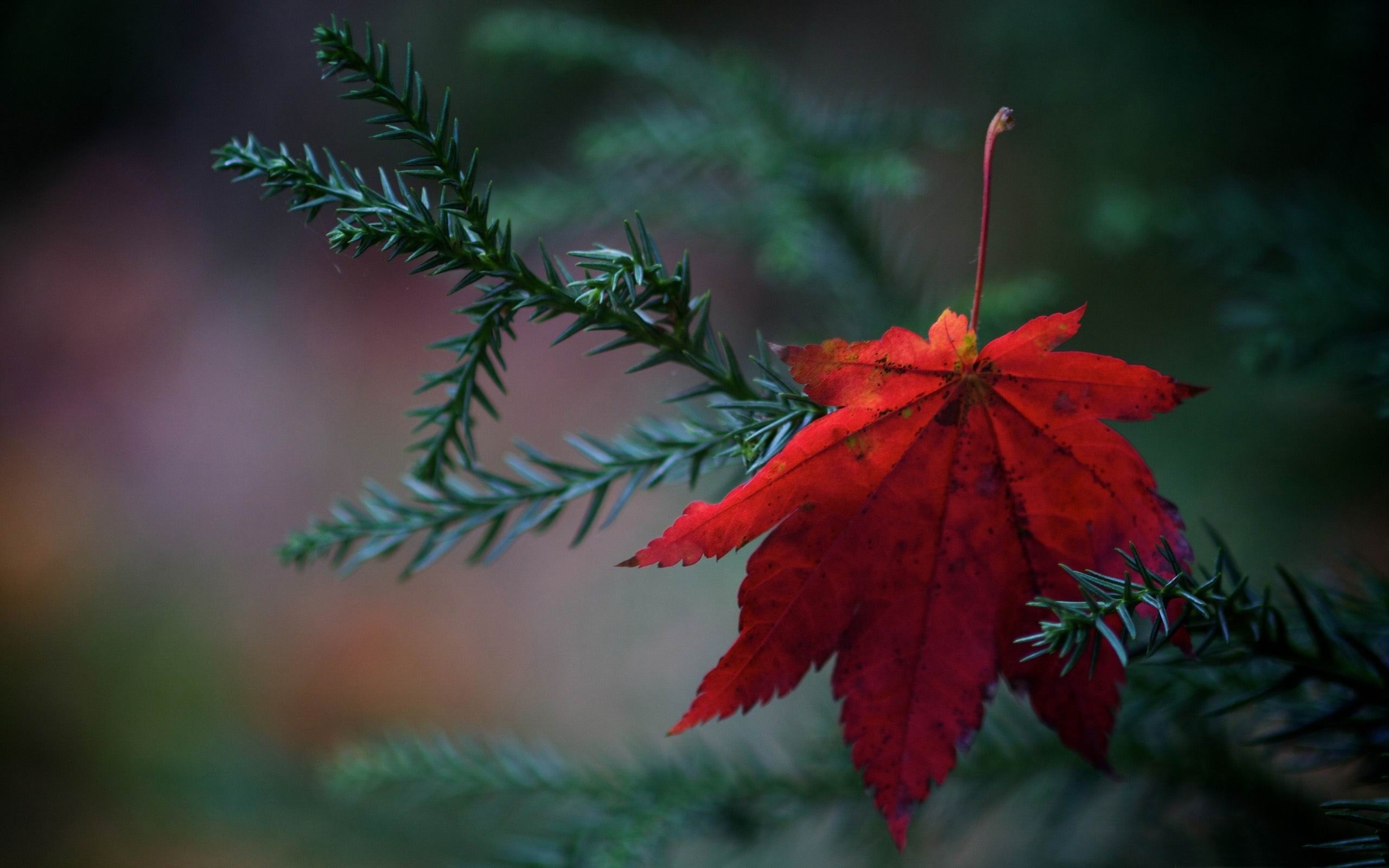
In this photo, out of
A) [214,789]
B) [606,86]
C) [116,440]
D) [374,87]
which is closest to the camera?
[374,87]

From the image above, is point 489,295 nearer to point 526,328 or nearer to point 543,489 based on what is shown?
point 543,489

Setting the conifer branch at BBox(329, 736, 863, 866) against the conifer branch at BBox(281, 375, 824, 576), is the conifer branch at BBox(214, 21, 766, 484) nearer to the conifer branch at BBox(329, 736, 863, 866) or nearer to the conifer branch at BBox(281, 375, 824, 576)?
the conifer branch at BBox(281, 375, 824, 576)

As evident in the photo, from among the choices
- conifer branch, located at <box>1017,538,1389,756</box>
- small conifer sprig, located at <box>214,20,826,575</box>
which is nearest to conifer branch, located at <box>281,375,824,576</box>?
small conifer sprig, located at <box>214,20,826,575</box>

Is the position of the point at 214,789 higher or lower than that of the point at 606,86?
lower

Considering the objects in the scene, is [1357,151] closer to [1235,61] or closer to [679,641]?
[1235,61]

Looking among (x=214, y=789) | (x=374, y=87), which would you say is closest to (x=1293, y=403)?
(x=374, y=87)

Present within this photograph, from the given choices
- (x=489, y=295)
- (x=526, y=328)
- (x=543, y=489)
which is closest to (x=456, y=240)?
(x=489, y=295)

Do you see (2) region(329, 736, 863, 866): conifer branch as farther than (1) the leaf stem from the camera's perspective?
Yes
